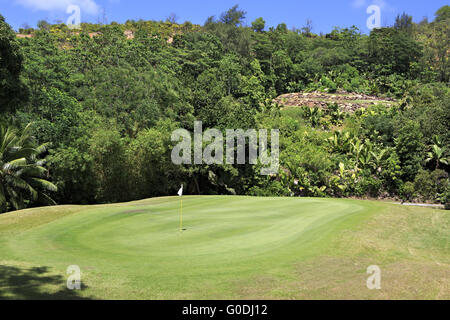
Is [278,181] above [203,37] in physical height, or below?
below

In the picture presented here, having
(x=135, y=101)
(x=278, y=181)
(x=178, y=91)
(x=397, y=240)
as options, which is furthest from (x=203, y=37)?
(x=397, y=240)

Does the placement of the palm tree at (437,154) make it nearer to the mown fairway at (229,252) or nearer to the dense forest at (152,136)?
the dense forest at (152,136)

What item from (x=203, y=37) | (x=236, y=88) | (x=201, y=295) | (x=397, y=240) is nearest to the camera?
(x=201, y=295)

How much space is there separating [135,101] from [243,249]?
126 ft

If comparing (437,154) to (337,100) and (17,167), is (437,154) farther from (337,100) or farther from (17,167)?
(17,167)

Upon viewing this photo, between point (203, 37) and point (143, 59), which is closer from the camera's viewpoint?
point (143, 59)

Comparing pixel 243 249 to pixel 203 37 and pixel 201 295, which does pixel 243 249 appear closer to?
pixel 201 295

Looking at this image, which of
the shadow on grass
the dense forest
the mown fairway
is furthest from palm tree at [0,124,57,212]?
the shadow on grass

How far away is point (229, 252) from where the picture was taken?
497 inches

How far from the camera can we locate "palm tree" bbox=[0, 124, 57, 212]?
32.6m

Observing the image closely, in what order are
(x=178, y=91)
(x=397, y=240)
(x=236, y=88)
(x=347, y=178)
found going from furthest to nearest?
(x=236, y=88)
(x=178, y=91)
(x=347, y=178)
(x=397, y=240)

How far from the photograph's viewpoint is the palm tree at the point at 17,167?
32625 mm

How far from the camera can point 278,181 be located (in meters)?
46.6
